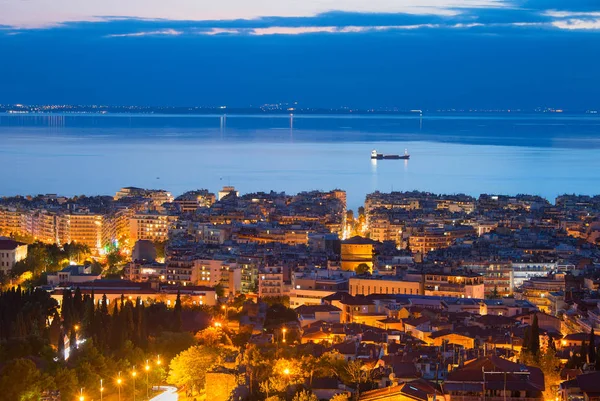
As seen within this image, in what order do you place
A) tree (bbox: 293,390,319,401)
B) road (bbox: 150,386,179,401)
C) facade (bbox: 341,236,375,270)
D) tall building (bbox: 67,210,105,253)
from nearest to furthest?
tree (bbox: 293,390,319,401)
road (bbox: 150,386,179,401)
facade (bbox: 341,236,375,270)
tall building (bbox: 67,210,105,253)

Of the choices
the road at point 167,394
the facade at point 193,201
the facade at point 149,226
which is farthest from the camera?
the facade at point 193,201

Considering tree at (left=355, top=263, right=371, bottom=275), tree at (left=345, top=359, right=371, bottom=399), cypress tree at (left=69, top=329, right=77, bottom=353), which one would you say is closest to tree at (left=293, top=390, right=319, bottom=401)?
tree at (left=345, top=359, right=371, bottom=399)

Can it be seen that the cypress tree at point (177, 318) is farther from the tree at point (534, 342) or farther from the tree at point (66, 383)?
the tree at point (534, 342)

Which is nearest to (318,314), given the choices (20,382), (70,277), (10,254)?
(20,382)

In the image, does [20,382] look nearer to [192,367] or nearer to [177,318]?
[192,367]

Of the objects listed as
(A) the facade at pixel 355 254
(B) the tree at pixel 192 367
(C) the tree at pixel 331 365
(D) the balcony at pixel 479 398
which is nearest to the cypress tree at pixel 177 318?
(B) the tree at pixel 192 367

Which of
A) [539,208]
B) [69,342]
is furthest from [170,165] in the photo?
[69,342]

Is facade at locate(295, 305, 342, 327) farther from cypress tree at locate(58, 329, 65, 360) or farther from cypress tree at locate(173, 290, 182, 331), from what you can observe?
cypress tree at locate(58, 329, 65, 360)

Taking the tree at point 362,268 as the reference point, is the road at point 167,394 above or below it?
below
